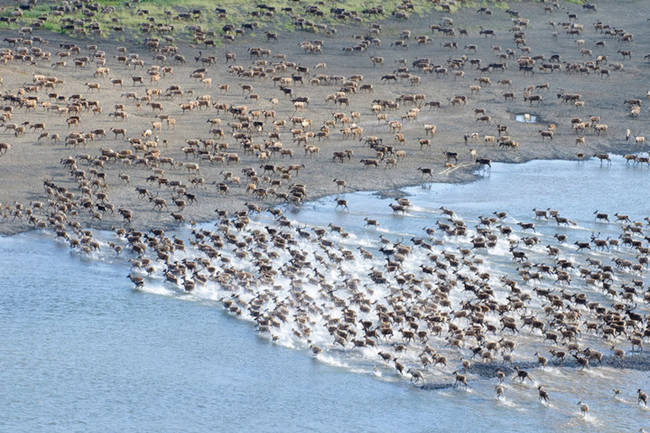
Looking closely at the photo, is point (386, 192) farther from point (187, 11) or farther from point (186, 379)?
point (187, 11)

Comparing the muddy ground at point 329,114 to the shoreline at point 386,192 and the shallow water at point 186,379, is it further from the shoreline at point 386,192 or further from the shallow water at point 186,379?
the shallow water at point 186,379

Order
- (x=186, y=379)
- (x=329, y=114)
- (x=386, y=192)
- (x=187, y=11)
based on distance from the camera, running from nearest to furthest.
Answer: (x=186, y=379), (x=386, y=192), (x=329, y=114), (x=187, y=11)

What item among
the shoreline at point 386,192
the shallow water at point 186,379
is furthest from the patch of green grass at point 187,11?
the shallow water at point 186,379

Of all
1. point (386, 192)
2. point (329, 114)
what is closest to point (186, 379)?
point (386, 192)

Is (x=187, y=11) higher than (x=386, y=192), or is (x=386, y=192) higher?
(x=187, y=11)

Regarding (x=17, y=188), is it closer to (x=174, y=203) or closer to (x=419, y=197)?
(x=174, y=203)

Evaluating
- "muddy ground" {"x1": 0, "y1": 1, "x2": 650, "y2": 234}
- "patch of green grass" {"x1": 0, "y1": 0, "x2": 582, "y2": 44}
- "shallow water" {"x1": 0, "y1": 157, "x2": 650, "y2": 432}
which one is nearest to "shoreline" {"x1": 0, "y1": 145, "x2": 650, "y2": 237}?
"muddy ground" {"x1": 0, "y1": 1, "x2": 650, "y2": 234}

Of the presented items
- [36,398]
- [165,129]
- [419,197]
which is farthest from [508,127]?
[36,398]

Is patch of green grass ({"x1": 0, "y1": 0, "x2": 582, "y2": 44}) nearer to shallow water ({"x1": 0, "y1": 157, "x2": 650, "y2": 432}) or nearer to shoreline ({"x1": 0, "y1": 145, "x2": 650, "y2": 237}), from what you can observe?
shoreline ({"x1": 0, "y1": 145, "x2": 650, "y2": 237})
